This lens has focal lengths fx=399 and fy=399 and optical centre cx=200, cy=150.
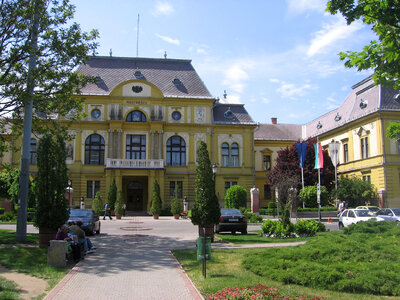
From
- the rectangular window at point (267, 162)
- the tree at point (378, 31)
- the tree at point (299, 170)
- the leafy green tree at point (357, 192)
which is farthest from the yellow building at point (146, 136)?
the tree at point (378, 31)

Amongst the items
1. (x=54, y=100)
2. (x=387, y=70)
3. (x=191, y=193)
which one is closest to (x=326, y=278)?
(x=387, y=70)

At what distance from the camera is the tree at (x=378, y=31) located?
1003 cm

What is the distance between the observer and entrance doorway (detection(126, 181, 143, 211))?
163ft

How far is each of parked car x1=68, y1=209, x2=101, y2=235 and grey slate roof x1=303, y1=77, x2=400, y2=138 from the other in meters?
31.7

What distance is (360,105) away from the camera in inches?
1775

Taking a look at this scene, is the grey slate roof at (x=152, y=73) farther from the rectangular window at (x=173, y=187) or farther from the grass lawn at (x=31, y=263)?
the grass lawn at (x=31, y=263)

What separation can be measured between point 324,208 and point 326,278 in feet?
107

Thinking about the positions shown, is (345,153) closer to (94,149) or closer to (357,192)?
(357,192)

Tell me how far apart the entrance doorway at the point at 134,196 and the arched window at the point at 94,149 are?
4919 millimetres

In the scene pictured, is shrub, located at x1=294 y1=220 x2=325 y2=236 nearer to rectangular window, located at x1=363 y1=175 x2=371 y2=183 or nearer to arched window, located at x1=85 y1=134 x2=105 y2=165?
rectangular window, located at x1=363 y1=175 x2=371 y2=183

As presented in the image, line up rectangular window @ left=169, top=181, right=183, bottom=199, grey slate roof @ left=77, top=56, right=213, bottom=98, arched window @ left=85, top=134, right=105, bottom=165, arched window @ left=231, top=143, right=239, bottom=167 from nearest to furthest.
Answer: arched window @ left=85, top=134, right=105, bottom=165 → rectangular window @ left=169, top=181, right=183, bottom=199 → grey slate roof @ left=77, top=56, right=213, bottom=98 → arched window @ left=231, top=143, right=239, bottom=167

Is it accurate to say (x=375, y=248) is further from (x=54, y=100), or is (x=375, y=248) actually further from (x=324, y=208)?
(x=324, y=208)

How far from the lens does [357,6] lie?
34.3 feet

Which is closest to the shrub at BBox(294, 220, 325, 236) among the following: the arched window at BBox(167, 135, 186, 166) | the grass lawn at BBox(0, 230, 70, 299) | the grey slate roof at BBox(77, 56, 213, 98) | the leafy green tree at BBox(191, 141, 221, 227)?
the leafy green tree at BBox(191, 141, 221, 227)
